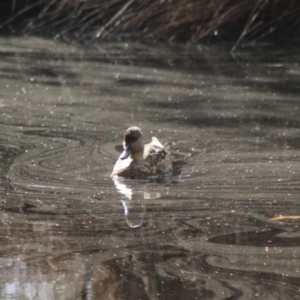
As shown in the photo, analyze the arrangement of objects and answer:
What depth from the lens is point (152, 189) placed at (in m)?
7.52

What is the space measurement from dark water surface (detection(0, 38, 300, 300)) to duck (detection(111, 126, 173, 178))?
0.12 meters

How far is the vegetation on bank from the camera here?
17.0 metres

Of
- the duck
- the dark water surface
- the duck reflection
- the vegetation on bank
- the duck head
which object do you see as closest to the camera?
the dark water surface

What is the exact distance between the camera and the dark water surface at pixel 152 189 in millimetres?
5070

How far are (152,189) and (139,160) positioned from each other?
2.69 feet

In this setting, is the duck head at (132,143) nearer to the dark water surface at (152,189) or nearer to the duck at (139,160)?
the duck at (139,160)

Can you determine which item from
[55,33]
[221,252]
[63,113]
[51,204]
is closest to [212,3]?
[55,33]

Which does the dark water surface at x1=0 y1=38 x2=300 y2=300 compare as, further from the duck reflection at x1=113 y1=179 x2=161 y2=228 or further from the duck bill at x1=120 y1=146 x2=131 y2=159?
the duck bill at x1=120 y1=146 x2=131 y2=159

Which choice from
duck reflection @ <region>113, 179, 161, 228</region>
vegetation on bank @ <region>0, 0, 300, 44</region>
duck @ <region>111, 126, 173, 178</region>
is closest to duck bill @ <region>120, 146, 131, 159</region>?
duck @ <region>111, 126, 173, 178</region>

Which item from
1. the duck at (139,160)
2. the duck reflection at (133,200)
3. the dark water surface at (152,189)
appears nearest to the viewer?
the dark water surface at (152,189)

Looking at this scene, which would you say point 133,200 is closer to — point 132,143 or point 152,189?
point 152,189

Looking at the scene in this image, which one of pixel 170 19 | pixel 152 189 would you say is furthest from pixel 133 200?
pixel 170 19

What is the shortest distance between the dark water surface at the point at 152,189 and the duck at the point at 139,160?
12 cm

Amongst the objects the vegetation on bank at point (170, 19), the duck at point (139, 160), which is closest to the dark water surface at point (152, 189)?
the duck at point (139, 160)
